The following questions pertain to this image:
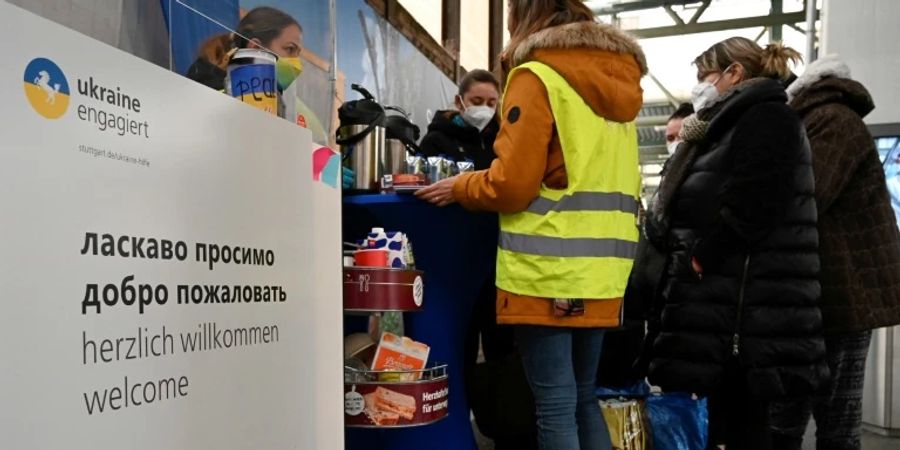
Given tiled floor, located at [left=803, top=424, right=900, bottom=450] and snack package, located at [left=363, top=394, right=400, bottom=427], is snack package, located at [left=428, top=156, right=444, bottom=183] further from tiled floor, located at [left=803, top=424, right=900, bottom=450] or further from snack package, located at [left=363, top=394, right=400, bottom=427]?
tiled floor, located at [left=803, top=424, right=900, bottom=450]

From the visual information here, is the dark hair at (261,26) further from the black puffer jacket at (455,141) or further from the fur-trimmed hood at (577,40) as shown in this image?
the black puffer jacket at (455,141)

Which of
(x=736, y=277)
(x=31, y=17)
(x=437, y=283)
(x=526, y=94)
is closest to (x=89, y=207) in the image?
(x=31, y=17)

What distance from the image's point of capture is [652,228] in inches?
85.4

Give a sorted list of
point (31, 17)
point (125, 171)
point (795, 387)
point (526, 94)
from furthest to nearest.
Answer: point (795, 387) < point (526, 94) < point (125, 171) < point (31, 17)

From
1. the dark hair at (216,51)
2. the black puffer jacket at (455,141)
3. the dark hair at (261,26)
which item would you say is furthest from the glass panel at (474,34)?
the dark hair at (216,51)

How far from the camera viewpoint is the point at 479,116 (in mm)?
2643

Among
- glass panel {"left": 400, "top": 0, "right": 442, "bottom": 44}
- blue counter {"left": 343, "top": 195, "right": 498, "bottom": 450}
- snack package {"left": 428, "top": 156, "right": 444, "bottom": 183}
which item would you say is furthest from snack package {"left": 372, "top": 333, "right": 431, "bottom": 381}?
glass panel {"left": 400, "top": 0, "right": 442, "bottom": 44}

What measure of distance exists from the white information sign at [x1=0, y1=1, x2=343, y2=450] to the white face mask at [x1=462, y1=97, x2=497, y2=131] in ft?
4.93

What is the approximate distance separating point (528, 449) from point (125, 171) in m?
1.76

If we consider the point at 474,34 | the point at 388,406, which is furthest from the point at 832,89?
the point at 474,34

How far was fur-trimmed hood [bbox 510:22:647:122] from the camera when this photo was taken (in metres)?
1.57

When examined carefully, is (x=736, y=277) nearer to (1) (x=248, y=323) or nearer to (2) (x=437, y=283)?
(2) (x=437, y=283)

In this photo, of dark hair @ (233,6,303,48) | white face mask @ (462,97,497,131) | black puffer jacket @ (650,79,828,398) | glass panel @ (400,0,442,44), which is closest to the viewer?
dark hair @ (233,6,303,48)

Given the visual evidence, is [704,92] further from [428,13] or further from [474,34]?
[474,34]
